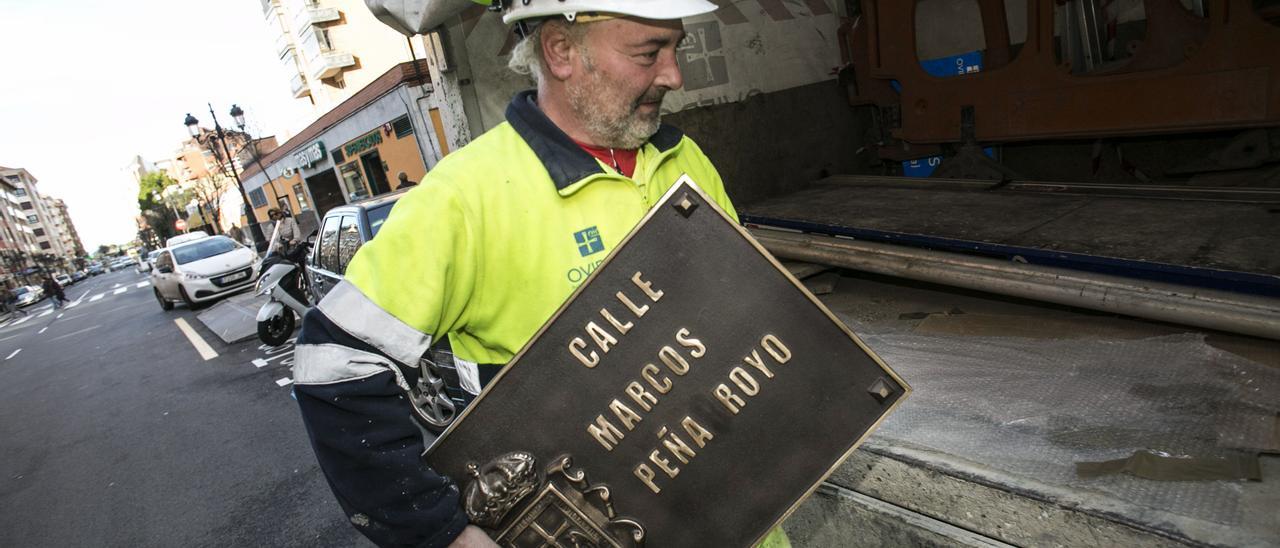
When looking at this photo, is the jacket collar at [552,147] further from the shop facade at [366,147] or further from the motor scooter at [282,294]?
the shop facade at [366,147]

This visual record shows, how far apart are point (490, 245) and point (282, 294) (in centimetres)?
758

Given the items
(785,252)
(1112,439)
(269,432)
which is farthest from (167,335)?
(1112,439)

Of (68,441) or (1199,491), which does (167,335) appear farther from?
(1199,491)

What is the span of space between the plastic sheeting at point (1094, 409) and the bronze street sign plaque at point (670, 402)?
3.89 ft

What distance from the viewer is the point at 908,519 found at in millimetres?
2049

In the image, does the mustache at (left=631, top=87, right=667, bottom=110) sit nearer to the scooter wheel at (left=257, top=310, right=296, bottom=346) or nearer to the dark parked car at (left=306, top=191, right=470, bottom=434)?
the dark parked car at (left=306, top=191, right=470, bottom=434)

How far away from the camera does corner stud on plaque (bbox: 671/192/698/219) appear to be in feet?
3.40

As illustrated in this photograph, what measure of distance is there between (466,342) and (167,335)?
13255mm

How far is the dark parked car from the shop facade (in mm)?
4006

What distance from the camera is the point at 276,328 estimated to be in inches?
307

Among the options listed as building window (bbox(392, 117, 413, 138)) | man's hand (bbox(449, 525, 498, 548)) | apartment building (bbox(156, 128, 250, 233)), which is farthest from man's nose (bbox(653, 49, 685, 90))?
apartment building (bbox(156, 128, 250, 233))

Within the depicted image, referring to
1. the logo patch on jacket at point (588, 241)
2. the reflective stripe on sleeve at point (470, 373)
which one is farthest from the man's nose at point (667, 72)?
the reflective stripe on sleeve at point (470, 373)

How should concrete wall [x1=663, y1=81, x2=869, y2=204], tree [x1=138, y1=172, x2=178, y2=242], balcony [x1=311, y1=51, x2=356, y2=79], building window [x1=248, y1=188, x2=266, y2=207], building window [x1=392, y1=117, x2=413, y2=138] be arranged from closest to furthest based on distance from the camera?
1. concrete wall [x1=663, y1=81, x2=869, y2=204]
2. building window [x1=392, y1=117, x2=413, y2=138]
3. balcony [x1=311, y1=51, x2=356, y2=79]
4. building window [x1=248, y1=188, x2=266, y2=207]
5. tree [x1=138, y1=172, x2=178, y2=242]

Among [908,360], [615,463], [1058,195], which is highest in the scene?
[615,463]
